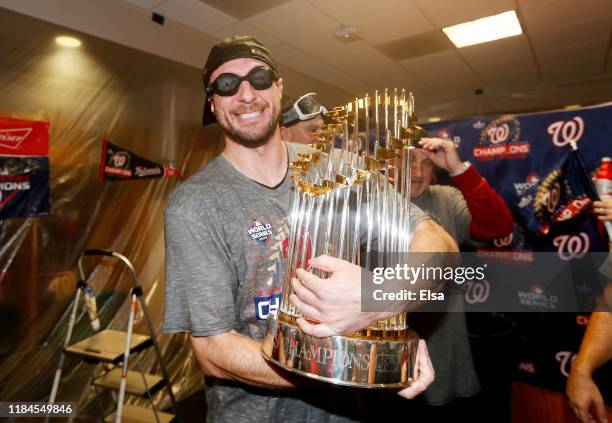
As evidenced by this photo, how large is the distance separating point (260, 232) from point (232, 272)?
0.46 ft

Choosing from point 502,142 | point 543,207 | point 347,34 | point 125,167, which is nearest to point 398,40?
point 347,34

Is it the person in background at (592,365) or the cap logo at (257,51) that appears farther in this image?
the person in background at (592,365)

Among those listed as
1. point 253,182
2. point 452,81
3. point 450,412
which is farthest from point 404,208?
point 452,81

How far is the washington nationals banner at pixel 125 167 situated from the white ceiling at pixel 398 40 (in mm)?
1002

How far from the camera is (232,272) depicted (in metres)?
1.05

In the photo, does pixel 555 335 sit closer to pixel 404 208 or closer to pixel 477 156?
pixel 477 156

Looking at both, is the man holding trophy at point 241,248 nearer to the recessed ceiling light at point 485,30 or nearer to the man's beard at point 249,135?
the man's beard at point 249,135

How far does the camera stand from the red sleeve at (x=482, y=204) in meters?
2.18

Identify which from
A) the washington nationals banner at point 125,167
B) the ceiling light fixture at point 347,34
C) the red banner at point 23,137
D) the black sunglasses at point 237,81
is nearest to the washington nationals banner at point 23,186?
the red banner at point 23,137

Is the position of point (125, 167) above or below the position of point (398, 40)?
below

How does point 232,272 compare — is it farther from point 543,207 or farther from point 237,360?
point 543,207

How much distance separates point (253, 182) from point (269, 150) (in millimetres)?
156

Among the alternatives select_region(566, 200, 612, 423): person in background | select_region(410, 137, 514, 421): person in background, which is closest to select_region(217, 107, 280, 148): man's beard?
select_region(410, 137, 514, 421): person in background

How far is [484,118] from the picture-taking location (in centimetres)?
315
